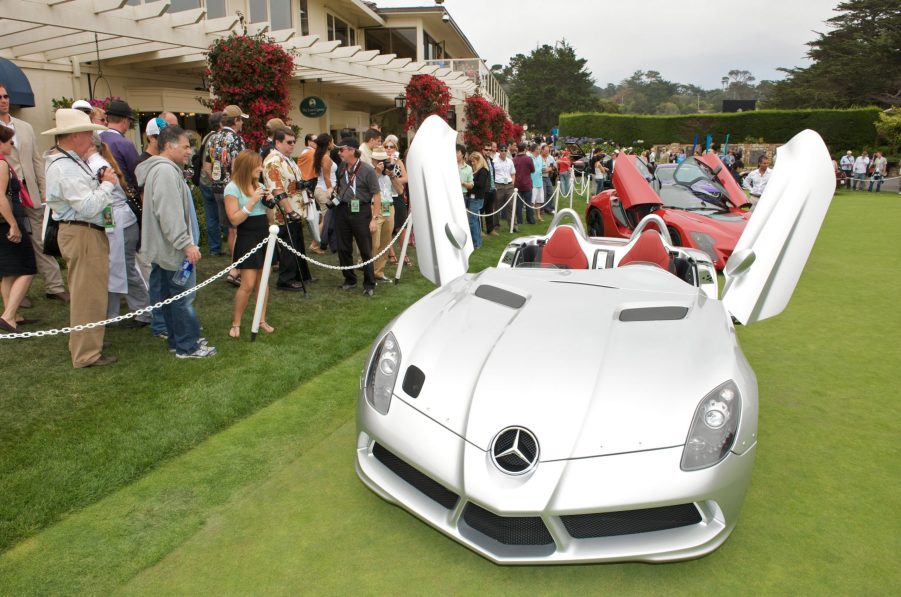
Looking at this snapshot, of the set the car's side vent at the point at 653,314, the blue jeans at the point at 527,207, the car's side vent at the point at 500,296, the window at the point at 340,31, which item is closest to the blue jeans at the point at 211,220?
the car's side vent at the point at 500,296

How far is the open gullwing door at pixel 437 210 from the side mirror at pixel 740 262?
1697mm

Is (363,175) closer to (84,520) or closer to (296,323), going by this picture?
(296,323)

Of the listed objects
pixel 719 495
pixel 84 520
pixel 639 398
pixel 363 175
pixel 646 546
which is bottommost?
pixel 84 520

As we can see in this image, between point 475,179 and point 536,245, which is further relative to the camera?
point 475,179

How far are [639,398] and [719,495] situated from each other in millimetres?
474

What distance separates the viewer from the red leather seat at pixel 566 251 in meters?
4.46

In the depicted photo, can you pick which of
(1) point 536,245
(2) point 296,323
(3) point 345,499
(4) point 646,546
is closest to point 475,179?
(2) point 296,323

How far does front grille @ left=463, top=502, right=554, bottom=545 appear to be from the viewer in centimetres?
239

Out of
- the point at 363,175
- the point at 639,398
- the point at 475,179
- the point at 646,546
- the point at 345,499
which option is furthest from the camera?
the point at 475,179

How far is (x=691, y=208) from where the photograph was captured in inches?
376

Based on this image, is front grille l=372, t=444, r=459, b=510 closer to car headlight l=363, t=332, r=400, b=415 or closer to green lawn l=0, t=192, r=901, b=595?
car headlight l=363, t=332, r=400, b=415

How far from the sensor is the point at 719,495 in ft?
7.79

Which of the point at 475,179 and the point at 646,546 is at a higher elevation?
the point at 475,179

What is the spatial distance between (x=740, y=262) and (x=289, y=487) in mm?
2993
